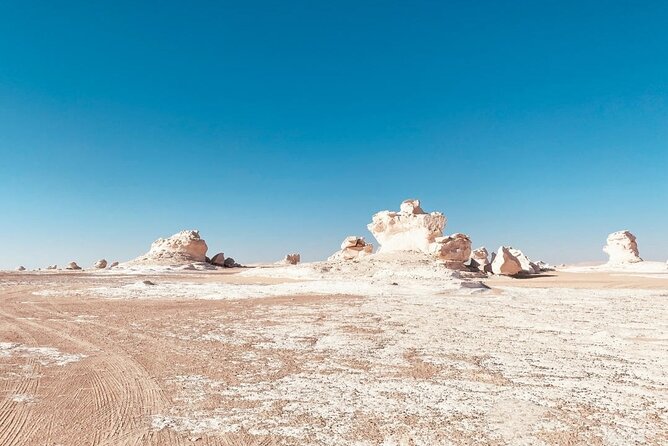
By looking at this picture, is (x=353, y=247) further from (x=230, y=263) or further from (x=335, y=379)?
(x=335, y=379)

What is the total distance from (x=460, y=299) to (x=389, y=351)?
972cm

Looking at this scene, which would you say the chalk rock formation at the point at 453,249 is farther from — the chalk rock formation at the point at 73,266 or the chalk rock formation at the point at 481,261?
the chalk rock formation at the point at 73,266

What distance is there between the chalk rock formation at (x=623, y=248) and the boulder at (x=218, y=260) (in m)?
46.2

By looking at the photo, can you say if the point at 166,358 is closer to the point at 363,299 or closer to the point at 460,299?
the point at 363,299

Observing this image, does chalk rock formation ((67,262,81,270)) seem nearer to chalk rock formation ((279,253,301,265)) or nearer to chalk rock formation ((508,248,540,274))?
chalk rock formation ((279,253,301,265))

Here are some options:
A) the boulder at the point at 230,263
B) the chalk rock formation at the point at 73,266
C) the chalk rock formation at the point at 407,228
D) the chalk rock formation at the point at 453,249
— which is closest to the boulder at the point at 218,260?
the boulder at the point at 230,263

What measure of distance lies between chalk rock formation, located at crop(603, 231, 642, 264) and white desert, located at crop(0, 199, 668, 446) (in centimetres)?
3512

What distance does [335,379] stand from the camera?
5.75 m

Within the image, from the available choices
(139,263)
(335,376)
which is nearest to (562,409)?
(335,376)

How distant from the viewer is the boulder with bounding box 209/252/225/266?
56281mm

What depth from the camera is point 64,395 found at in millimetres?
5129

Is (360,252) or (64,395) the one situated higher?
(360,252)

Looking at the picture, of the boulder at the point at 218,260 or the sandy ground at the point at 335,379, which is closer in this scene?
the sandy ground at the point at 335,379

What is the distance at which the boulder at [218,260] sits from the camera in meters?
56.3
